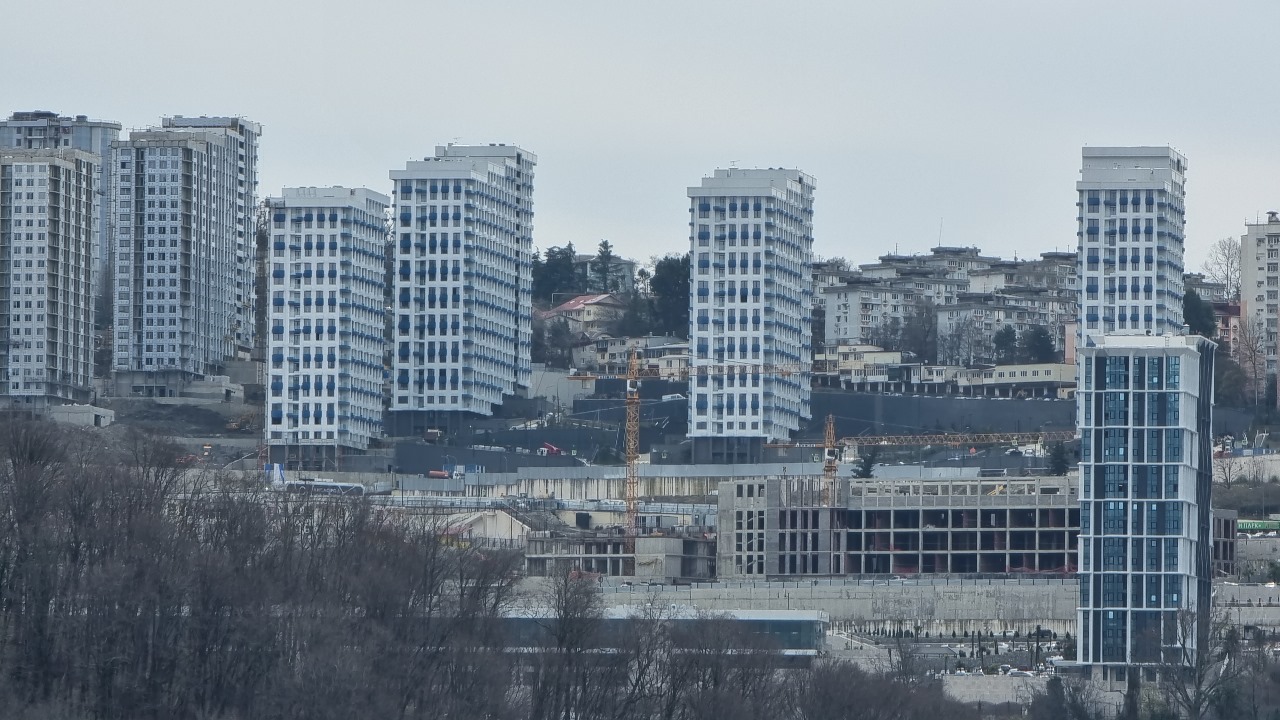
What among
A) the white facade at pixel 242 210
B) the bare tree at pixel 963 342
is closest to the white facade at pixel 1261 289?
the bare tree at pixel 963 342

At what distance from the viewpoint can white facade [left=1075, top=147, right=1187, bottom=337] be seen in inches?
5507

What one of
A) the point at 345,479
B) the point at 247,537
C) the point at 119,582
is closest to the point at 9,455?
the point at 247,537

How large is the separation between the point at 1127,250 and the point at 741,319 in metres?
17.3

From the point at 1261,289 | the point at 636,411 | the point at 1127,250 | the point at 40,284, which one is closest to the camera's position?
the point at 1127,250

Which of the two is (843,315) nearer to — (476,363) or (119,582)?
(476,363)

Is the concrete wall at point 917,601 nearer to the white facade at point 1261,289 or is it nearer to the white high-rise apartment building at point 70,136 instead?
the white facade at point 1261,289

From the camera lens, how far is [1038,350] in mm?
169125

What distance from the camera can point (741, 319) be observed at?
14612 centimetres

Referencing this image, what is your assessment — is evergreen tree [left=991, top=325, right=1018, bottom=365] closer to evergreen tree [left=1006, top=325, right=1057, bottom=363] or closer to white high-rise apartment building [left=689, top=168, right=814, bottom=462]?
evergreen tree [left=1006, top=325, right=1057, bottom=363]

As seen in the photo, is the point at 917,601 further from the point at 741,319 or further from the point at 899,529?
the point at 741,319

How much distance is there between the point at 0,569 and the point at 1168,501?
39432 mm

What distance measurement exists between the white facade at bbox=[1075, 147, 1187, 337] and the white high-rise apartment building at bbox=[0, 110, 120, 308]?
63.9m

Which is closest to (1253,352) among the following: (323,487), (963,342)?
(963,342)

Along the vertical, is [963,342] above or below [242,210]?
below
